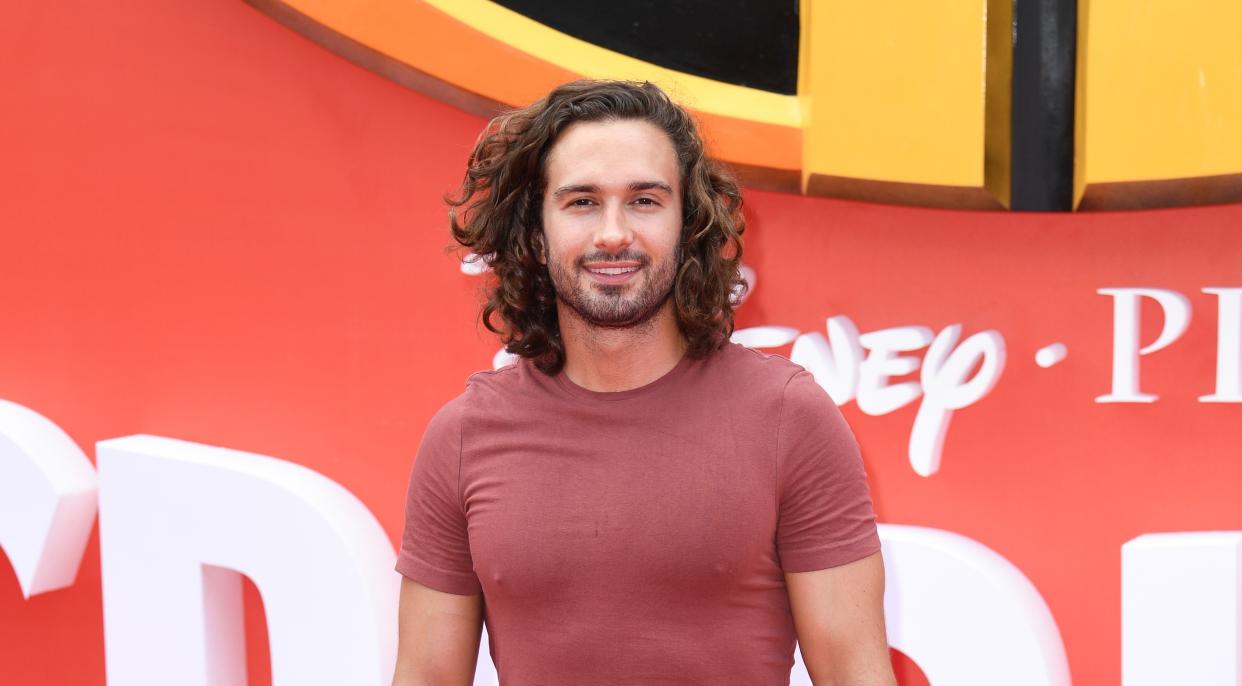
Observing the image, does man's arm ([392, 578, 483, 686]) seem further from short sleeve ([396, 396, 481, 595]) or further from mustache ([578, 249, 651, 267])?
mustache ([578, 249, 651, 267])

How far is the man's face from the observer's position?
4.91 feet

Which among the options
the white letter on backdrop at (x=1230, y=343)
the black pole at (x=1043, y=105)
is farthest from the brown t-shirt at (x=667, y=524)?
the white letter on backdrop at (x=1230, y=343)

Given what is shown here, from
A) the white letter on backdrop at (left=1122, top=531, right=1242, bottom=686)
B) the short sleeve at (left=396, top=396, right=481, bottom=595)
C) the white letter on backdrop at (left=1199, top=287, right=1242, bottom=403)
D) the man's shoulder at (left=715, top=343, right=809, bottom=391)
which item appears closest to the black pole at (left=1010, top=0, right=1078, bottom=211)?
the white letter on backdrop at (left=1199, top=287, right=1242, bottom=403)

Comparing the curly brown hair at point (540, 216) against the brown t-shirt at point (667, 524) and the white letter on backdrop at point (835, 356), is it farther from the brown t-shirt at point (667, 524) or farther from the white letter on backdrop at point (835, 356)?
the white letter on backdrop at point (835, 356)

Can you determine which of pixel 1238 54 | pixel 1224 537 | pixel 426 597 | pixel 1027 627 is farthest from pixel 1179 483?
pixel 426 597

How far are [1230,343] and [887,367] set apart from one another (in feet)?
1.79

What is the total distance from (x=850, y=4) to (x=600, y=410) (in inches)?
37.3

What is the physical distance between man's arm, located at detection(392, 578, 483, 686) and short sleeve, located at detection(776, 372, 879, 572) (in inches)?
16.6

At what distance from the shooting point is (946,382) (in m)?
2.12

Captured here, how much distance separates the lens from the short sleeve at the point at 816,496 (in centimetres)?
144

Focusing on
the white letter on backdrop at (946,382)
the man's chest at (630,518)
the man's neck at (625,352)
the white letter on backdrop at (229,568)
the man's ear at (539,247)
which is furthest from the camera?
the white letter on backdrop at (229,568)

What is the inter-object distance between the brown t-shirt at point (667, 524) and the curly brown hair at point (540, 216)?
0.34 feet

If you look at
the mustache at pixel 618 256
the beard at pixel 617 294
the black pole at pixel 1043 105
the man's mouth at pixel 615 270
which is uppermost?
the black pole at pixel 1043 105

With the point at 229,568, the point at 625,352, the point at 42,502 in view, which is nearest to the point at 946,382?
the point at 625,352
